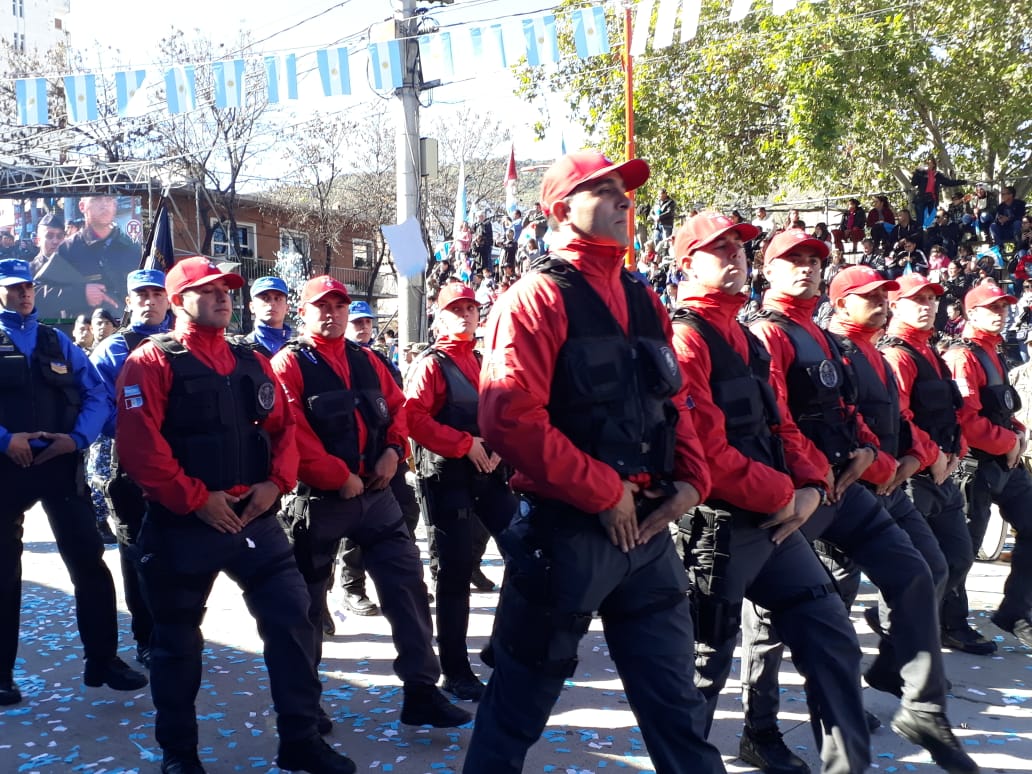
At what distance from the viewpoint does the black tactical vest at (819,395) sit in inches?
155

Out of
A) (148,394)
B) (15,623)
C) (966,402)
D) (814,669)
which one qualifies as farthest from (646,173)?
(15,623)

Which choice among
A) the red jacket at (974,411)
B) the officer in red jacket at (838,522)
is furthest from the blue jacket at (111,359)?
the red jacket at (974,411)

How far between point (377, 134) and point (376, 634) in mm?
30838

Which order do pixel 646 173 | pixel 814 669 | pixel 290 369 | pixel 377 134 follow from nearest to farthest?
pixel 646 173
pixel 814 669
pixel 290 369
pixel 377 134

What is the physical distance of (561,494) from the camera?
274cm

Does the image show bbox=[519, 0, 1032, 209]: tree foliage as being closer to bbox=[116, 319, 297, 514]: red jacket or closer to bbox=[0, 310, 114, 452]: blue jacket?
bbox=[0, 310, 114, 452]: blue jacket

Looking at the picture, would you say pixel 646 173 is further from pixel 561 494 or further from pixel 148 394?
pixel 148 394

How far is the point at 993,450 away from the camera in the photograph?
5.45 meters

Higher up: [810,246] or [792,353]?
[810,246]

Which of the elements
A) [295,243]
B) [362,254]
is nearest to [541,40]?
[295,243]

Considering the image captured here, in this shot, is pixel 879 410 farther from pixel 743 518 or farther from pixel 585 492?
pixel 585 492

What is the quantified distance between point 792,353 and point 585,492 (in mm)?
1614

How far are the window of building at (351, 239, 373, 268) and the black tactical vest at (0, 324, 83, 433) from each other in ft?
130

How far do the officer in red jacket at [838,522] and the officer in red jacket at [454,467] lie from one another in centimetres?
150
